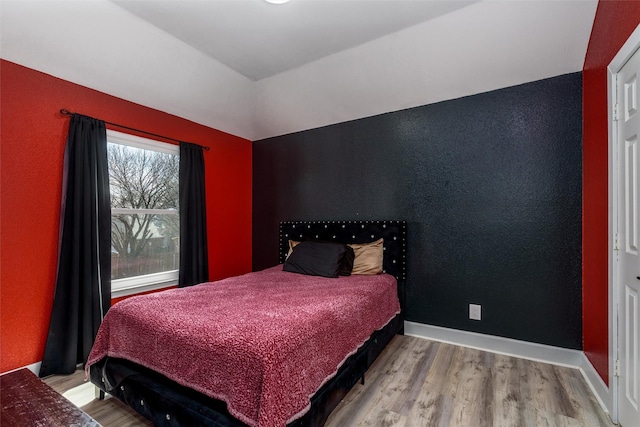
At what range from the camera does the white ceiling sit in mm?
2127

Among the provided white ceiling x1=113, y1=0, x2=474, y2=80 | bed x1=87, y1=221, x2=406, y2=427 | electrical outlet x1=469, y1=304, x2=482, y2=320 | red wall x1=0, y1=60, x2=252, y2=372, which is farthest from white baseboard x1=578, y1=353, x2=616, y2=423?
red wall x1=0, y1=60, x2=252, y2=372

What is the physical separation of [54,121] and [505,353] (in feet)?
13.9

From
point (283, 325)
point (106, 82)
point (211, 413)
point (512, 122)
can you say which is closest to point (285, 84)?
point (106, 82)

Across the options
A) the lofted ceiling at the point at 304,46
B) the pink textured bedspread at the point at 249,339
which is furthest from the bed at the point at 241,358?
the lofted ceiling at the point at 304,46

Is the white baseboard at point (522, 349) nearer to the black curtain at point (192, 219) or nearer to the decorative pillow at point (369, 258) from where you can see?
the decorative pillow at point (369, 258)

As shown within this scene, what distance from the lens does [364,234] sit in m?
3.22

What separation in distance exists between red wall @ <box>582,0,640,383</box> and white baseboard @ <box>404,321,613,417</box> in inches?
3.8

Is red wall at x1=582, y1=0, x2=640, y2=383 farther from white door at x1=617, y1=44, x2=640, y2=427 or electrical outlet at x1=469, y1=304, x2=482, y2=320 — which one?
electrical outlet at x1=469, y1=304, x2=482, y2=320

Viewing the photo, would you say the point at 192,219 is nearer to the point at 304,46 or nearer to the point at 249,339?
the point at 304,46

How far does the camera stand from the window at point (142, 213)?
280 centimetres

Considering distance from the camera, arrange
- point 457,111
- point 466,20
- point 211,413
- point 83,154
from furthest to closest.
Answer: point 457,111, point 83,154, point 466,20, point 211,413

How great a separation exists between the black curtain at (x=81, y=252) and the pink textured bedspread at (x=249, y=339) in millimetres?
739

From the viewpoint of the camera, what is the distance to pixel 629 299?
1560 mm

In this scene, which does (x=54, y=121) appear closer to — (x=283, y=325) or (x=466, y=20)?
(x=283, y=325)
